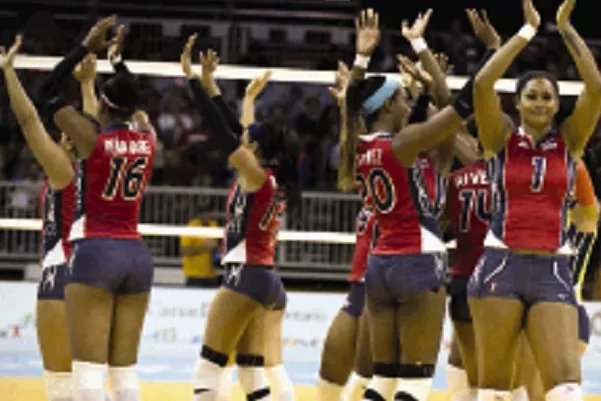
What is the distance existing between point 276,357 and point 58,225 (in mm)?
1663

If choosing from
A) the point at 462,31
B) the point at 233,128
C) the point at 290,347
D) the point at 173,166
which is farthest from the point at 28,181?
the point at 233,128

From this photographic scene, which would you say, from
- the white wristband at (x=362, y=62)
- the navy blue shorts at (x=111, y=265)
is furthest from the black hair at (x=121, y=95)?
the white wristband at (x=362, y=62)

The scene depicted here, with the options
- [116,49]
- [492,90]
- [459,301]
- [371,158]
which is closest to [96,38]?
[116,49]

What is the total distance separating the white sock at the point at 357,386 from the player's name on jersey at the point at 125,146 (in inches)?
80.3

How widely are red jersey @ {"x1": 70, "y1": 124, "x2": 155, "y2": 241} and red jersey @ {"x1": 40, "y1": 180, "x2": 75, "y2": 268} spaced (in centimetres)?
73

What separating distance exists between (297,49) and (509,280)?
41.8ft

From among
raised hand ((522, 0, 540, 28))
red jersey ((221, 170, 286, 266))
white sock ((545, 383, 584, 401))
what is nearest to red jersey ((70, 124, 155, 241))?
red jersey ((221, 170, 286, 266))

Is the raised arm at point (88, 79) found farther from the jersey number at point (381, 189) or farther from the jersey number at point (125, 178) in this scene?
the jersey number at point (381, 189)

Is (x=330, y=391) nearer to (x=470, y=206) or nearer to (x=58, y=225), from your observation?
(x=470, y=206)

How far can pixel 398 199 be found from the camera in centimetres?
643

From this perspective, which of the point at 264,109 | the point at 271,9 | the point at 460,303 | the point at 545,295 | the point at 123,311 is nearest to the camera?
the point at 545,295

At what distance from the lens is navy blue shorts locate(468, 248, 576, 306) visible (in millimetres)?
5727

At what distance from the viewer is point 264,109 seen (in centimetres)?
1747

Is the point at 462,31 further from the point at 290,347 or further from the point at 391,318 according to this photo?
the point at 391,318
